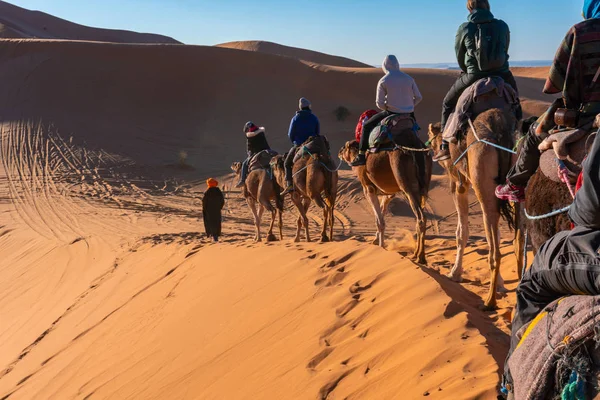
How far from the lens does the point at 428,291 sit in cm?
613

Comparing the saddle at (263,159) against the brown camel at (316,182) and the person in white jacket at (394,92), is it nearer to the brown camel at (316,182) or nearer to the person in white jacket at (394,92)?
the brown camel at (316,182)

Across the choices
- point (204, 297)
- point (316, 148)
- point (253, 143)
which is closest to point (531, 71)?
point (253, 143)

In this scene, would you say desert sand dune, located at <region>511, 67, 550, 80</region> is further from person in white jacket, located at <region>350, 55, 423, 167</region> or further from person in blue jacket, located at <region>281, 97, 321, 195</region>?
person in white jacket, located at <region>350, 55, 423, 167</region>

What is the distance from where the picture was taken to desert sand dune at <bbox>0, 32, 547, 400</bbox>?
5.33m

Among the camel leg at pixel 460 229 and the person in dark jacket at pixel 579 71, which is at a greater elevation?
the person in dark jacket at pixel 579 71

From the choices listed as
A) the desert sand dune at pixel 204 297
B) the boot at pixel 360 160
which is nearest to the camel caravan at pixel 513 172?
the boot at pixel 360 160

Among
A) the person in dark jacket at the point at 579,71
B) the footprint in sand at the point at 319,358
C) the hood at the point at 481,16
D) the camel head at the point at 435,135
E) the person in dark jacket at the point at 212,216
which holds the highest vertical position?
the hood at the point at 481,16

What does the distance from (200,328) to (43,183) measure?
777 inches

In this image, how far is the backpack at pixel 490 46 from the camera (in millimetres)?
7410

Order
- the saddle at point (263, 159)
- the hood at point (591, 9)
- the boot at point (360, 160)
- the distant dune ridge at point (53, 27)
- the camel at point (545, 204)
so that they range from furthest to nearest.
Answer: the distant dune ridge at point (53, 27)
the saddle at point (263, 159)
the boot at point (360, 160)
the camel at point (545, 204)
the hood at point (591, 9)

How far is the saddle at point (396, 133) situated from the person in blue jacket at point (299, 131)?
317 cm

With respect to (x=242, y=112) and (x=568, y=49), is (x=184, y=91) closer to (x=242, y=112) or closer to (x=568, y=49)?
(x=242, y=112)

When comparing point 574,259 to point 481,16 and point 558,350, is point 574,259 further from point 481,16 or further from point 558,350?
point 481,16

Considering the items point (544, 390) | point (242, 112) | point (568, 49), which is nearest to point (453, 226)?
point (568, 49)
